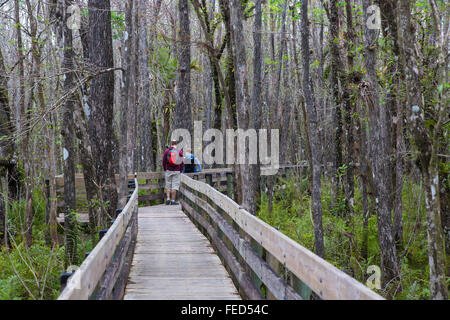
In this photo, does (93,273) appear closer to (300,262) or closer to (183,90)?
(300,262)

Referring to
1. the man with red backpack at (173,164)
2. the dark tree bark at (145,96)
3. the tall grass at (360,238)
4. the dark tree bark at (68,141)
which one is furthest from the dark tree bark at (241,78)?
the dark tree bark at (145,96)

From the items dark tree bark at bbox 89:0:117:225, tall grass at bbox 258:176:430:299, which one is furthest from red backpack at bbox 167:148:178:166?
A: dark tree bark at bbox 89:0:117:225

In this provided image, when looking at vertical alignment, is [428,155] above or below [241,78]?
below

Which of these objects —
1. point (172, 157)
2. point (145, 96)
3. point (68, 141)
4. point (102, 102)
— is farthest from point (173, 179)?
point (145, 96)

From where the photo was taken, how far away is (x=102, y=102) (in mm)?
13047

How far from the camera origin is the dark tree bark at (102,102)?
42.3 feet

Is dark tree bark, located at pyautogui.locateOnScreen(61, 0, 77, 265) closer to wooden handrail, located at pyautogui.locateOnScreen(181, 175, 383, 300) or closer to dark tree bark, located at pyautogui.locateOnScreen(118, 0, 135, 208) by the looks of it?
dark tree bark, located at pyautogui.locateOnScreen(118, 0, 135, 208)

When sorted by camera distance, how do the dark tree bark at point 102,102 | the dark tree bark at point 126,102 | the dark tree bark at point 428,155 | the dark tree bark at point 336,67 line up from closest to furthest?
the dark tree bark at point 428,155 → the dark tree bark at point 126,102 → the dark tree bark at point 336,67 → the dark tree bark at point 102,102

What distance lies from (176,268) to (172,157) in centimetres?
960

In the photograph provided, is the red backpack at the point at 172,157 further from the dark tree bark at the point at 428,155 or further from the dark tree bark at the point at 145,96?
the dark tree bark at the point at 428,155

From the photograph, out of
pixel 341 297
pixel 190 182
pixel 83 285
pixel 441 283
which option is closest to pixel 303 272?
pixel 341 297

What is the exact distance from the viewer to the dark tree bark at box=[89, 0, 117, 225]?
12891 mm

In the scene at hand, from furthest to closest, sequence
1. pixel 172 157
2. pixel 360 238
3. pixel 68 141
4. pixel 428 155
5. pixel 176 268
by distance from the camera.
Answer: pixel 172 157 < pixel 360 238 < pixel 68 141 < pixel 176 268 < pixel 428 155

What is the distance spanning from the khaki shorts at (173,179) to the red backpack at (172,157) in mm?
376
